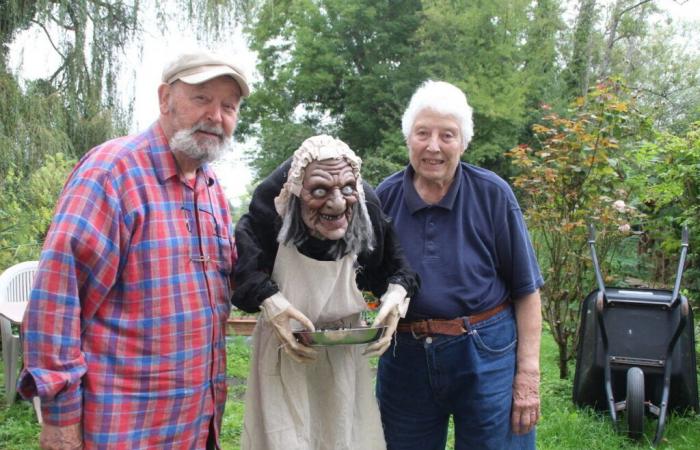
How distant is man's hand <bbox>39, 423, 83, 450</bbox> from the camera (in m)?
1.87

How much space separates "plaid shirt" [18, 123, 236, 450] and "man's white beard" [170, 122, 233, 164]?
6 cm

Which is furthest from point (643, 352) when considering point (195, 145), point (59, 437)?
point (59, 437)

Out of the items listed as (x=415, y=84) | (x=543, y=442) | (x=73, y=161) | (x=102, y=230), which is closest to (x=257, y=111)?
(x=415, y=84)

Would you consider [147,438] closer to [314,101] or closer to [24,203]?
[24,203]

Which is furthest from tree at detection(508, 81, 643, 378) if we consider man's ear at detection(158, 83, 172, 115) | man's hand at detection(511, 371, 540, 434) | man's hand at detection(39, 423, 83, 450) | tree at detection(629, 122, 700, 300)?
man's hand at detection(39, 423, 83, 450)

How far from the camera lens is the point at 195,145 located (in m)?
2.10

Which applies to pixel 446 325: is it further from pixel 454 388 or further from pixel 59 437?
pixel 59 437

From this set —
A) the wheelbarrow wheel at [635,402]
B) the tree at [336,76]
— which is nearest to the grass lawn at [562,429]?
the wheelbarrow wheel at [635,402]

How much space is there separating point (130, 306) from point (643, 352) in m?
3.13

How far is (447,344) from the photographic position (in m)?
2.36

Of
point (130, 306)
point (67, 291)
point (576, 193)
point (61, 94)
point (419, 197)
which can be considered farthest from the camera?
point (61, 94)

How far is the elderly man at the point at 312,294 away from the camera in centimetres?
199

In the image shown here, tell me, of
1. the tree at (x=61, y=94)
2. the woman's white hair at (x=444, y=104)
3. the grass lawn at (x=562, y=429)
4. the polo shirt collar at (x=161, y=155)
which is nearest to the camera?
the polo shirt collar at (x=161, y=155)

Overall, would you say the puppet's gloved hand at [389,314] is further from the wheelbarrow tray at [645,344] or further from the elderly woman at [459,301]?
the wheelbarrow tray at [645,344]
